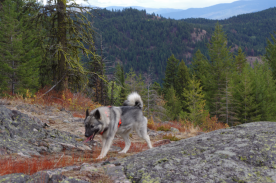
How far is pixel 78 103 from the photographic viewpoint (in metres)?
11.9

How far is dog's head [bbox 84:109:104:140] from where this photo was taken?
15.1ft

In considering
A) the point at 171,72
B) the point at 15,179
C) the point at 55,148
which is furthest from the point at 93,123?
the point at 171,72

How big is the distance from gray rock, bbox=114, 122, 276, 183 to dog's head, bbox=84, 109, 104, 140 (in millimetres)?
1989

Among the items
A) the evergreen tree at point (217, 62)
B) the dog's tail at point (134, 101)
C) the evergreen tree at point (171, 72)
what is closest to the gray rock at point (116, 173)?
the dog's tail at point (134, 101)

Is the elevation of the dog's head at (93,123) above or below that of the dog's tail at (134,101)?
below

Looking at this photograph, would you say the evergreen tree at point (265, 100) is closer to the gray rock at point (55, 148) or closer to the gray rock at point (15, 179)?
the gray rock at point (55, 148)

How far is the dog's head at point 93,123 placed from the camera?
15.1 feet

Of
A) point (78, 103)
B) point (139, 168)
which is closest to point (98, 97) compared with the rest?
point (78, 103)

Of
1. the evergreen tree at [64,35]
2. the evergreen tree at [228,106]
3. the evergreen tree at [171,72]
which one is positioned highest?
the evergreen tree at [64,35]

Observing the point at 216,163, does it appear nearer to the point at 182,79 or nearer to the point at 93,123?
the point at 93,123

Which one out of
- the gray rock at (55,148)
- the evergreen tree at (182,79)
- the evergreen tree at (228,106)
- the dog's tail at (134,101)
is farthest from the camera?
the evergreen tree at (182,79)

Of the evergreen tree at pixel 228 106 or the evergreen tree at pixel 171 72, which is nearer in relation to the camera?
the evergreen tree at pixel 228 106

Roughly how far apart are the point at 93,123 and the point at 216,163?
3123mm

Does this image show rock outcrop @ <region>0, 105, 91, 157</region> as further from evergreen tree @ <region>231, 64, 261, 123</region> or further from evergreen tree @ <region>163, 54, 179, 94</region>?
evergreen tree @ <region>163, 54, 179, 94</region>
